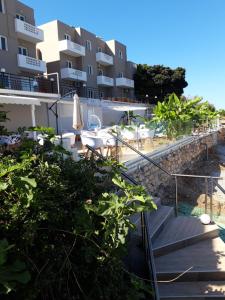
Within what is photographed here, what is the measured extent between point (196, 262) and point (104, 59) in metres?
36.9

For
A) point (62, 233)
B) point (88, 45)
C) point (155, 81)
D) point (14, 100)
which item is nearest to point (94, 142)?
point (14, 100)

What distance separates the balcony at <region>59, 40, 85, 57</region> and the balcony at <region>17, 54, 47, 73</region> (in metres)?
6.13

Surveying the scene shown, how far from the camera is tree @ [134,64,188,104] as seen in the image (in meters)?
47.8

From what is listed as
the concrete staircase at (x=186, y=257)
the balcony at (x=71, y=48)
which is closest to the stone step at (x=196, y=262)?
the concrete staircase at (x=186, y=257)

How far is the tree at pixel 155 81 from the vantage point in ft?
157

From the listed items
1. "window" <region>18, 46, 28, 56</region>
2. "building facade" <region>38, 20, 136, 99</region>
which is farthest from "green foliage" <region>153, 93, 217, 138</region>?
"window" <region>18, 46, 28, 56</region>

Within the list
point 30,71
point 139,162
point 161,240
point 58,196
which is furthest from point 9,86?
point 58,196

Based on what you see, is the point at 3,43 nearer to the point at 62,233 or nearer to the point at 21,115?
the point at 21,115

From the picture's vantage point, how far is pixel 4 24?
23.2m

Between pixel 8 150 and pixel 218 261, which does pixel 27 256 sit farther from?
pixel 218 261

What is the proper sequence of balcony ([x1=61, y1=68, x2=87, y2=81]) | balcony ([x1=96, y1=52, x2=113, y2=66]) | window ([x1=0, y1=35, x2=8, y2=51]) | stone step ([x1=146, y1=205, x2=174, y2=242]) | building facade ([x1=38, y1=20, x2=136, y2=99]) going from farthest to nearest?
balcony ([x1=96, y1=52, x2=113, y2=66]) < building facade ([x1=38, y1=20, x2=136, y2=99]) < balcony ([x1=61, y1=68, x2=87, y2=81]) < window ([x1=0, y1=35, x2=8, y2=51]) < stone step ([x1=146, y1=205, x2=174, y2=242])

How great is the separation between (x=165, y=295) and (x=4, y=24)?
24465mm

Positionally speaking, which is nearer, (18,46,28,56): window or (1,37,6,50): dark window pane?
(1,37,6,50): dark window pane

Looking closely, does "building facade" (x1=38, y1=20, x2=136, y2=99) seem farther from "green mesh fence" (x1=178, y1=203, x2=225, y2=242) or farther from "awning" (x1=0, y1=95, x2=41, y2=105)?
"green mesh fence" (x1=178, y1=203, x2=225, y2=242)
